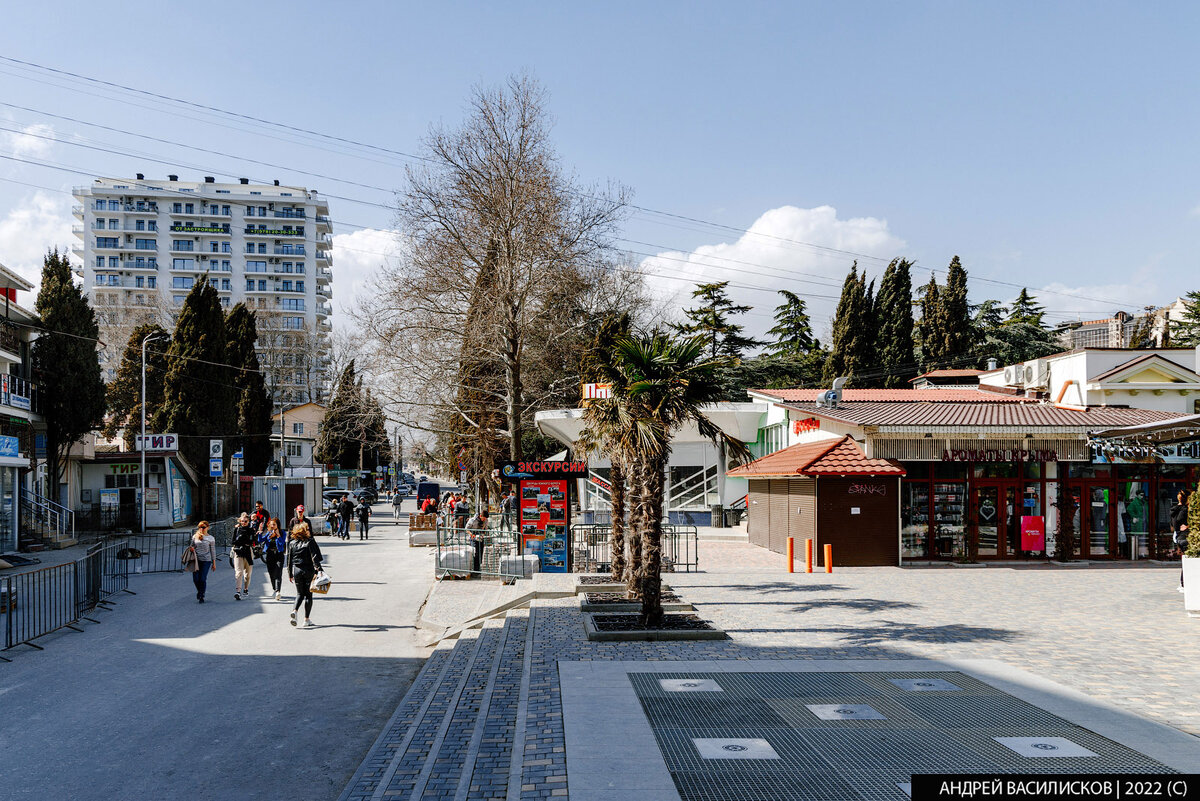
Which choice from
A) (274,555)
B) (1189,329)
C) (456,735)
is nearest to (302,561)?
(274,555)

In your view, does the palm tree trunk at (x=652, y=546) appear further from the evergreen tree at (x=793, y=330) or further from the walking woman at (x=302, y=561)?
the evergreen tree at (x=793, y=330)

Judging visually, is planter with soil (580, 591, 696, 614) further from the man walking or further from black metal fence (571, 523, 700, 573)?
the man walking

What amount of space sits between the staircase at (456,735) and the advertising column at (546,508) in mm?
8207

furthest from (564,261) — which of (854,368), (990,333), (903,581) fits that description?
(990,333)

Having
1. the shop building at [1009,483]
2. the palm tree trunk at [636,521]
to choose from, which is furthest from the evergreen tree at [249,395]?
the palm tree trunk at [636,521]

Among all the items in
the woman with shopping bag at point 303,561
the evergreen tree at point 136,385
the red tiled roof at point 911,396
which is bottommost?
the woman with shopping bag at point 303,561

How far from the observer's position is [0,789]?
686 centimetres

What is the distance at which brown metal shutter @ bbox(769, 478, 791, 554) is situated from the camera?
2452 cm

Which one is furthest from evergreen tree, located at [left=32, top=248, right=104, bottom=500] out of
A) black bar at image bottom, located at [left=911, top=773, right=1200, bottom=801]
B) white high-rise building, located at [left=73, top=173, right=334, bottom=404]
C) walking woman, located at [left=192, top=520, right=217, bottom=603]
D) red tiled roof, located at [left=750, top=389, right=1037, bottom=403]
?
white high-rise building, located at [left=73, top=173, right=334, bottom=404]

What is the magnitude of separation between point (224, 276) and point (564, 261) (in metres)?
100

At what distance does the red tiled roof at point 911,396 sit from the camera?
27581 millimetres

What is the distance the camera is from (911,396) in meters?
30.4

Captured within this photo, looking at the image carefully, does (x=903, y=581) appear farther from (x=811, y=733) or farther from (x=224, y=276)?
(x=224, y=276)

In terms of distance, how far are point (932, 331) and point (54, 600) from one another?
166 ft
